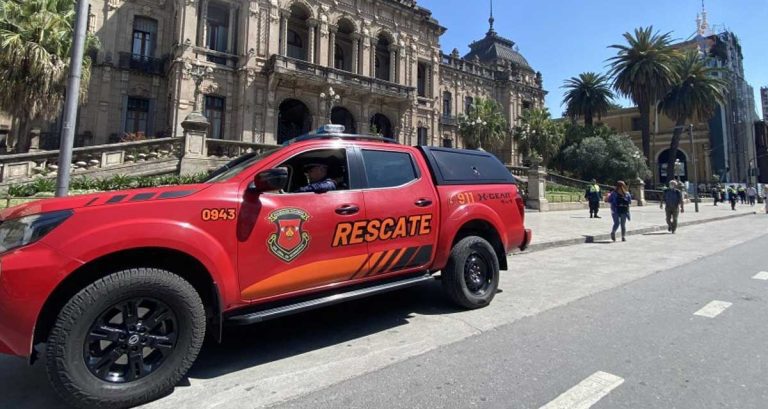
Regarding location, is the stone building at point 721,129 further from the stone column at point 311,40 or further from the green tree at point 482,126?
the stone column at point 311,40

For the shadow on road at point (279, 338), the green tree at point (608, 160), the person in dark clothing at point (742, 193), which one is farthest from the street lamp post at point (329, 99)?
the person in dark clothing at point (742, 193)

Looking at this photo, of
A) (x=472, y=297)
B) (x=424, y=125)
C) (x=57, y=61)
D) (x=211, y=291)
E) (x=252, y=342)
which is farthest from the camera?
→ (x=424, y=125)

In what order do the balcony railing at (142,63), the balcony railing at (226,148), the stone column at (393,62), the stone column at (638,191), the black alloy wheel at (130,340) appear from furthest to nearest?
1. the stone column at (638,191)
2. the stone column at (393,62)
3. the balcony railing at (142,63)
4. the balcony railing at (226,148)
5. the black alloy wheel at (130,340)

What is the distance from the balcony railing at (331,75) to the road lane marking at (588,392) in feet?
79.2

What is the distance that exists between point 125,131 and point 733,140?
78.2 meters

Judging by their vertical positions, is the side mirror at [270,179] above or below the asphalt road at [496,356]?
above

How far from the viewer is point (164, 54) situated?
2511 centimetres

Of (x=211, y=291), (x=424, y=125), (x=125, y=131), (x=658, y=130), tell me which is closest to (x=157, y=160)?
(x=125, y=131)

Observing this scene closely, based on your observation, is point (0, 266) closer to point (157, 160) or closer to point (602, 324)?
point (602, 324)

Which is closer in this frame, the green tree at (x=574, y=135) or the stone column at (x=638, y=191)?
the stone column at (x=638, y=191)

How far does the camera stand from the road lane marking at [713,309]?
15.4 feet

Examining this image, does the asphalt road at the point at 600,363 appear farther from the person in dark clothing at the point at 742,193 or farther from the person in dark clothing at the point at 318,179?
the person in dark clothing at the point at 742,193

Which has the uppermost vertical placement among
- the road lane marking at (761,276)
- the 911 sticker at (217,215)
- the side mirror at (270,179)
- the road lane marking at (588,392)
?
the side mirror at (270,179)

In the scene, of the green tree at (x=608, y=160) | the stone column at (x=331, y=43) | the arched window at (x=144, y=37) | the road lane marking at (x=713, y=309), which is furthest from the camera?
the green tree at (x=608, y=160)
